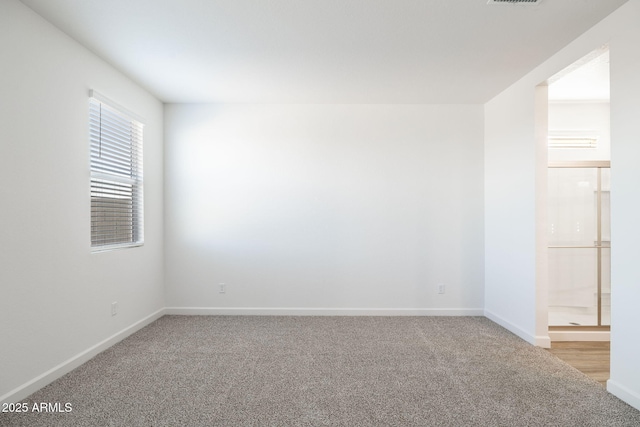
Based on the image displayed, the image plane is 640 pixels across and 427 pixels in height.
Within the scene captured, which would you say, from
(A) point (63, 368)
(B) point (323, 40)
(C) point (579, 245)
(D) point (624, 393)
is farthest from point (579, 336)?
(A) point (63, 368)

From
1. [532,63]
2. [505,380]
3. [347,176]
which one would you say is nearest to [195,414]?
[505,380]

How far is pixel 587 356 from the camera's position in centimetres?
356

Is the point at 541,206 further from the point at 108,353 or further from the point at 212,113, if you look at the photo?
the point at 108,353

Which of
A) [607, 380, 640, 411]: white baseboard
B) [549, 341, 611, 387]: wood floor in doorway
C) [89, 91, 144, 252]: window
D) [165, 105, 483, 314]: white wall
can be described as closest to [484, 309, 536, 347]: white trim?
[549, 341, 611, 387]: wood floor in doorway

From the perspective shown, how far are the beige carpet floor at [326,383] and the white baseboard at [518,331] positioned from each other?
0.09 meters

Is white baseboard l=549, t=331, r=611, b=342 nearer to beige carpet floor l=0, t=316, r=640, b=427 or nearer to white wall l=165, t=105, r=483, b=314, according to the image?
beige carpet floor l=0, t=316, r=640, b=427

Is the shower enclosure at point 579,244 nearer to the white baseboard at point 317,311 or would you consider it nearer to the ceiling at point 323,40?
the white baseboard at point 317,311

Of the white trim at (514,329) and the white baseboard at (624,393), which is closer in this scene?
the white baseboard at (624,393)

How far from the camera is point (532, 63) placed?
3697 millimetres

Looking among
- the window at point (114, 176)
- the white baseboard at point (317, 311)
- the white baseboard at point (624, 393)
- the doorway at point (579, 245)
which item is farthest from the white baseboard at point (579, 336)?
the window at point (114, 176)

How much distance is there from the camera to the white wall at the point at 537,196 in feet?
8.50

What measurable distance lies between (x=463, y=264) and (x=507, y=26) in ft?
9.76

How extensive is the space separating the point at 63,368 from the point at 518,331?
4.27 meters

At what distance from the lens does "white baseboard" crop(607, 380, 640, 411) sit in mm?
2539
